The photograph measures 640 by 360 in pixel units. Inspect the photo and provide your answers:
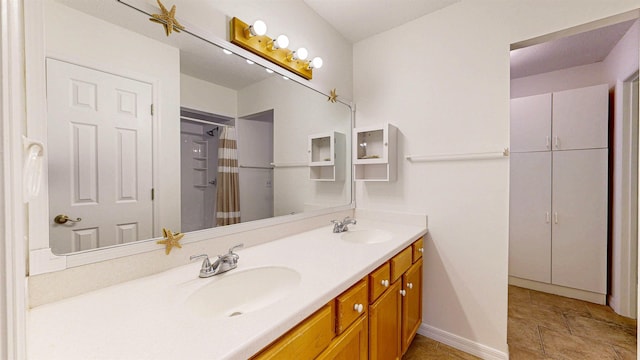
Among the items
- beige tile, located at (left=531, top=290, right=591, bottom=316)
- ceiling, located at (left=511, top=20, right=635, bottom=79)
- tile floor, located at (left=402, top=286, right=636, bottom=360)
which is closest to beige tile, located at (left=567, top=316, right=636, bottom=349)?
tile floor, located at (left=402, top=286, right=636, bottom=360)

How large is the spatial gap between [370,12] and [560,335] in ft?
9.26

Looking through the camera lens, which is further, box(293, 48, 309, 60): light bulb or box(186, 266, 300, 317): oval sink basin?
box(293, 48, 309, 60): light bulb

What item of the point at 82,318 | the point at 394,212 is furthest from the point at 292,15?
the point at 82,318

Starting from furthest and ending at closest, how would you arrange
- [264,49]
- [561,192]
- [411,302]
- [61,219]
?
[561,192], [411,302], [264,49], [61,219]

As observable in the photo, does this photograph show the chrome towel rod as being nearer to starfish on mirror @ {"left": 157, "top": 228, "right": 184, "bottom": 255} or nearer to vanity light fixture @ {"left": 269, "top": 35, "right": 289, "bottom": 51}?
vanity light fixture @ {"left": 269, "top": 35, "right": 289, "bottom": 51}

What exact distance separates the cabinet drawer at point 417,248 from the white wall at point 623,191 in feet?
6.01

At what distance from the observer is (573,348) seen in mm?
1687

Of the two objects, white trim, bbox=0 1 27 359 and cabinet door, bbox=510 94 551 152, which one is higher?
cabinet door, bbox=510 94 551 152

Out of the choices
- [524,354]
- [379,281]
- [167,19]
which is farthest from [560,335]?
[167,19]

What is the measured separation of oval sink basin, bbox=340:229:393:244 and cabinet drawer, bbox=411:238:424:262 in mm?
179

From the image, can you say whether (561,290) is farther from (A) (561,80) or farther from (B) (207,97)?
(B) (207,97)

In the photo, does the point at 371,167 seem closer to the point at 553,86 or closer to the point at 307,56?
the point at 307,56

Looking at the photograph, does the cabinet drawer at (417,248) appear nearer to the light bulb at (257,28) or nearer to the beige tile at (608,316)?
the light bulb at (257,28)

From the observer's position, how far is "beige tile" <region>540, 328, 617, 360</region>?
1.61m
